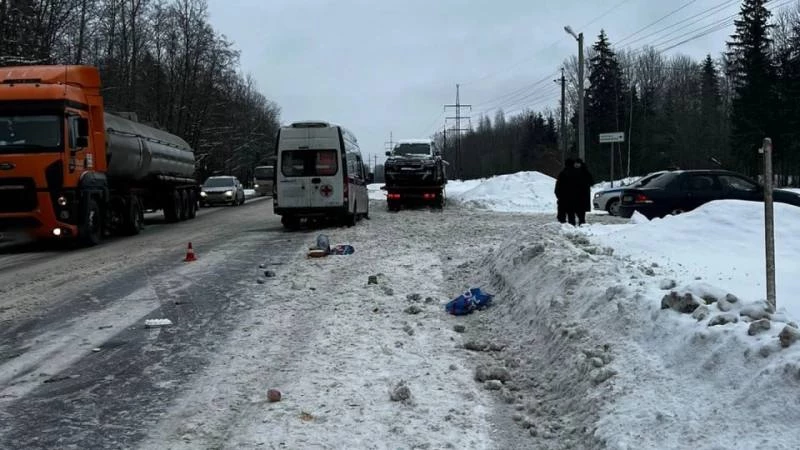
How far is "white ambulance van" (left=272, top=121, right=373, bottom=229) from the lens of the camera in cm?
1989

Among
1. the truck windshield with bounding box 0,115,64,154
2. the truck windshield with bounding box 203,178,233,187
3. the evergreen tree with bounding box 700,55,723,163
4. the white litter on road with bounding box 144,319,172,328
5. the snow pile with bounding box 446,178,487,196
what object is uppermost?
the evergreen tree with bounding box 700,55,723,163

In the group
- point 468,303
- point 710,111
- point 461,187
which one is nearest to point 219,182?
point 461,187

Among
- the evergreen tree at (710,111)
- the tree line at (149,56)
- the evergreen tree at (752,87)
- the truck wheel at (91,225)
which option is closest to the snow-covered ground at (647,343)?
the truck wheel at (91,225)

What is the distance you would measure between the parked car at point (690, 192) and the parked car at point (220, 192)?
29.1 m

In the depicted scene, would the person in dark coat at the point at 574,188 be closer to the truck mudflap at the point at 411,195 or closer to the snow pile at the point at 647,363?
the snow pile at the point at 647,363

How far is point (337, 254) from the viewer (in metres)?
13.7

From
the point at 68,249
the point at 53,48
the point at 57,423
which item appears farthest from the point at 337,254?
the point at 53,48

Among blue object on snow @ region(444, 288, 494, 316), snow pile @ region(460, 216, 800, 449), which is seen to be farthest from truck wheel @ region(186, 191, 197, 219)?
snow pile @ region(460, 216, 800, 449)

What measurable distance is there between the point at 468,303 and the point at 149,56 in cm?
5592

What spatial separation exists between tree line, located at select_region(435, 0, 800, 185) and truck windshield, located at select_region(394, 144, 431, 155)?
16581 millimetres

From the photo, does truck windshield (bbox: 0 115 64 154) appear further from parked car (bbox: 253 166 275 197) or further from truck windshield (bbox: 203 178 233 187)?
parked car (bbox: 253 166 275 197)

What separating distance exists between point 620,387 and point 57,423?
3.98 m

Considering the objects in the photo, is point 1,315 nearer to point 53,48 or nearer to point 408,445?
point 408,445

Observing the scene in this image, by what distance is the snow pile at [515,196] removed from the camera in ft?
106
